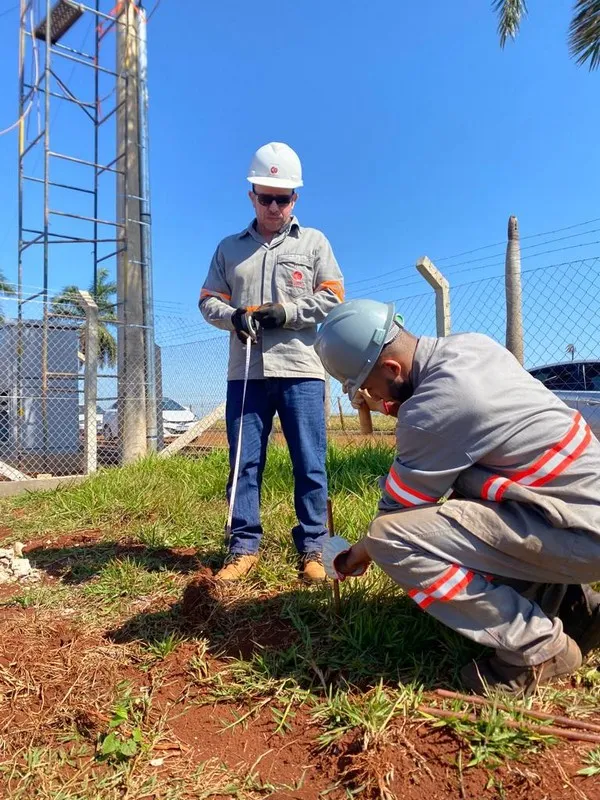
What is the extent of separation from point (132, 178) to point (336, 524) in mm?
6073

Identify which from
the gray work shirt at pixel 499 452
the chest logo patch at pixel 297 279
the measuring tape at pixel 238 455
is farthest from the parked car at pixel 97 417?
the gray work shirt at pixel 499 452

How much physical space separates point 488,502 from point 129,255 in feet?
22.1

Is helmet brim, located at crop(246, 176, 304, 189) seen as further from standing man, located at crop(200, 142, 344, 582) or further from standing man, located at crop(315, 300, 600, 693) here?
standing man, located at crop(315, 300, 600, 693)

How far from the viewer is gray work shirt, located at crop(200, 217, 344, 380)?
2984 millimetres

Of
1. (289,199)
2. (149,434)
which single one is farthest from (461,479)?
(149,434)

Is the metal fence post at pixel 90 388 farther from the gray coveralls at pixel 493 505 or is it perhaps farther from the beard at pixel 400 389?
the gray coveralls at pixel 493 505

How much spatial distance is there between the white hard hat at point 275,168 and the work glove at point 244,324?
631mm

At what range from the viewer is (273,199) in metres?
3.00

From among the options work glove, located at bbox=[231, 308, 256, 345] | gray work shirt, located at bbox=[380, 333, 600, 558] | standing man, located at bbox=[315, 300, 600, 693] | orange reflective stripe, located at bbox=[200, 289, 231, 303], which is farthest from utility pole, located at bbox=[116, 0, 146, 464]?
gray work shirt, located at bbox=[380, 333, 600, 558]

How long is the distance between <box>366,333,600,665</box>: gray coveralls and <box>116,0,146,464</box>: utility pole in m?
5.56

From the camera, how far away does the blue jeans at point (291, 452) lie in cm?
296

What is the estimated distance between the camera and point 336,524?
3.36 meters

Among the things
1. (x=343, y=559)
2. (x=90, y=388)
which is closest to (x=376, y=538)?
(x=343, y=559)

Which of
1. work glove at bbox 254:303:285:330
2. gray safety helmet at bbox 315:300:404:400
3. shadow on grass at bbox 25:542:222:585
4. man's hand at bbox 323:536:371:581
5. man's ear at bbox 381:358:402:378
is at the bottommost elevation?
shadow on grass at bbox 25:542:222:585
